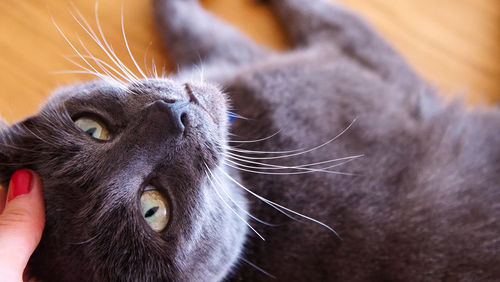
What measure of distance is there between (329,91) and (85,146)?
68 cm

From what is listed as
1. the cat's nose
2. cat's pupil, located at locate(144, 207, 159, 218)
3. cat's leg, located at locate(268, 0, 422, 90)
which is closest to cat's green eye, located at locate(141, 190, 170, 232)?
cat's pupil, located at locate(144, 207, 159, 218)

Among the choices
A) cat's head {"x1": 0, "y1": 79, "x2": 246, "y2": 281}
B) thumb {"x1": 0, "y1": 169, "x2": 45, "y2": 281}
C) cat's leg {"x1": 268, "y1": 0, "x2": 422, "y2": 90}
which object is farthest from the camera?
cat's leg {"x1": 268, "y1": 0, "x2": 422, "y2": 90}

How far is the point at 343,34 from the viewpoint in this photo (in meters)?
1.42

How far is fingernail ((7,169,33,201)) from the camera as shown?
740mm

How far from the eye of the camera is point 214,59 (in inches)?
56.0

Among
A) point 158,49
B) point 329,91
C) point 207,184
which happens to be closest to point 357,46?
point 329,91

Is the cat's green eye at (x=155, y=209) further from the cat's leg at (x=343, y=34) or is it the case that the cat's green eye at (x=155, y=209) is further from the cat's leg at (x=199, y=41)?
the cat's leg at (x=343, y=34)

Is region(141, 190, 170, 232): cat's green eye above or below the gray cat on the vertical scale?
below

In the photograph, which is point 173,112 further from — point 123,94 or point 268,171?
point 268,171

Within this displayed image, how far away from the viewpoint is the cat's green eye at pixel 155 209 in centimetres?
78

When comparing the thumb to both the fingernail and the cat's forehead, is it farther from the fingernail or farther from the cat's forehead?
the cat's forehead

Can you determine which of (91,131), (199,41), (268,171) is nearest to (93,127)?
(91,131)

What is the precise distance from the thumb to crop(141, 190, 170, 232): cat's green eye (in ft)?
0.58

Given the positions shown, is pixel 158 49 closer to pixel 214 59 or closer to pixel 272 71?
pixel 214 59
